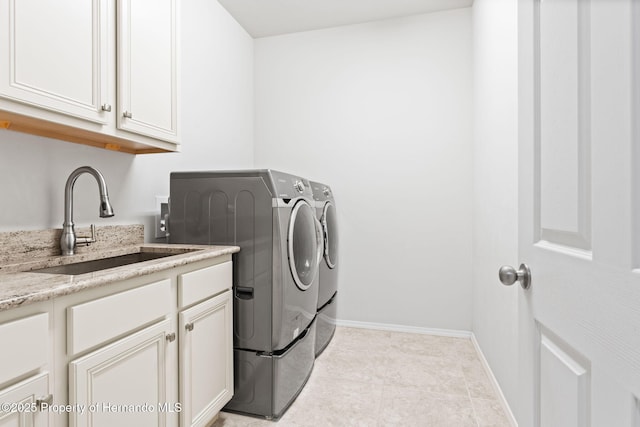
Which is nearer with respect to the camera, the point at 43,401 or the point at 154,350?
the point at 43,401

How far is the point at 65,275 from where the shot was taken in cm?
113

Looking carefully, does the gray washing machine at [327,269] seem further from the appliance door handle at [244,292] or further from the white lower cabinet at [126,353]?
the white lower cabinet at [126,353]

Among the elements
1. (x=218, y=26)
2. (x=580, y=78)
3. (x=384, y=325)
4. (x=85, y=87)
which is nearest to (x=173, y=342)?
(x=85, y=87)

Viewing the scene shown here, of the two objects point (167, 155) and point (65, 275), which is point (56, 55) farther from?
point (167, 155)

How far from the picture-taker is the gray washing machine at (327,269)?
2666mm

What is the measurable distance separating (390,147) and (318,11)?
4.28ft

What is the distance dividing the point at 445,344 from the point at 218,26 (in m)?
3.16

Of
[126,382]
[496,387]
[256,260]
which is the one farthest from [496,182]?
[126,382]

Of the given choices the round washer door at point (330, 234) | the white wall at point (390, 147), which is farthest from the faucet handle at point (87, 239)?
the white wall at point (390, 147)

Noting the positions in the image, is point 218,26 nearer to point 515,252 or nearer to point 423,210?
point 423,210

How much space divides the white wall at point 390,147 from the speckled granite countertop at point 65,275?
173 cm

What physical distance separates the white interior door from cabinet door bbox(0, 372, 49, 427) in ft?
3.91

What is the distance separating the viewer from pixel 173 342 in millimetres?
1387

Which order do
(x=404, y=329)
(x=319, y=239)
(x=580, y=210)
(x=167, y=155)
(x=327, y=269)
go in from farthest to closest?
1. (x=404, y=329)
2. (x=327, y=269)
3. (x=319, y=239)
4. (x=167, y=155)
5. (x=580, y=210)
